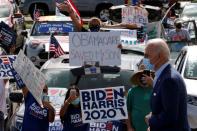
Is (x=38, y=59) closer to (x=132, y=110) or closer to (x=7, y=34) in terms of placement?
(x=7, y=34)

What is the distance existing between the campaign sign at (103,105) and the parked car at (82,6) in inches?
968

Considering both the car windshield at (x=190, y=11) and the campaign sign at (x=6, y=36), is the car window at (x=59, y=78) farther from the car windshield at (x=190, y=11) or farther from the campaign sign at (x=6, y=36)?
the car windshield at (x=190, y=11)

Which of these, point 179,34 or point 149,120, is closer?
point 149,120

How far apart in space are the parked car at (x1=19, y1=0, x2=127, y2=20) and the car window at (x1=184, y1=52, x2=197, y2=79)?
70.1 feet

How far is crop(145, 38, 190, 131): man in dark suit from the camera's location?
598 centimetres

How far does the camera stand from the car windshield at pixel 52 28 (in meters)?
16.4

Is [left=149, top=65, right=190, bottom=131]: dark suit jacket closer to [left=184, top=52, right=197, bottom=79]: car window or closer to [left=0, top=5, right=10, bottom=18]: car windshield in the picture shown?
[left=184, top=52, right=197, bottom=79]: car window

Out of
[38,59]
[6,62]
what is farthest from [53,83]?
[38,59]

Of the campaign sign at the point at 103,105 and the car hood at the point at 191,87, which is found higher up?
the campaign sign at the point at 103,105

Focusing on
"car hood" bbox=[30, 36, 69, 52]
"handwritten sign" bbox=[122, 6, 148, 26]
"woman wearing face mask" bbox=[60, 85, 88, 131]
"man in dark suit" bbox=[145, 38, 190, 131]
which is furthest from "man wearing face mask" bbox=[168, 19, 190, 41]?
"man in dark suit" bbox=[145, 38, 190, 131]

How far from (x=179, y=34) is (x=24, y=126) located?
9.43 m

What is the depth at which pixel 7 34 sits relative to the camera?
34.5 feet

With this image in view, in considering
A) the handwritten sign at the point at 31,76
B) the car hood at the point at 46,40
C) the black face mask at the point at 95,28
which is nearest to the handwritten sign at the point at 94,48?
the handwritten sign at the point at 31,76

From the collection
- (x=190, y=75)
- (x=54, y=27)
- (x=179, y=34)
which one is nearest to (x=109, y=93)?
(x=190, y=75)
